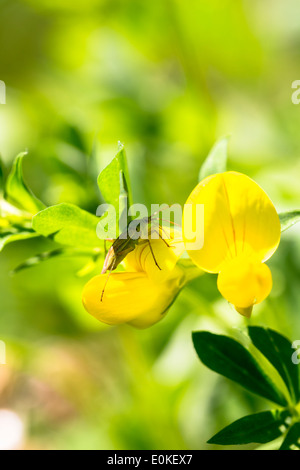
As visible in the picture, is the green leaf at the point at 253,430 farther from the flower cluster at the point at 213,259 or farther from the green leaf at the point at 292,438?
the flower cluster at the point at 213,259

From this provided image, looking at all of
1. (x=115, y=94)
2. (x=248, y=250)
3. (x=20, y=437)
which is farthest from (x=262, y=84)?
(x=248, y=250)

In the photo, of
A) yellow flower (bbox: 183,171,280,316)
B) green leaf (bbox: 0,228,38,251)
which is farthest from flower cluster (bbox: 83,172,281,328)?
green leaf (bbox: 0,228,38,251)

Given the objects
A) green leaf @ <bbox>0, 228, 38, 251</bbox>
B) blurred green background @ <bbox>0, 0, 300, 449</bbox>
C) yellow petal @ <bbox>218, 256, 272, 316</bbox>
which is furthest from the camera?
blurred green background @ <bbox>0, 0, 300, 449</bbox>

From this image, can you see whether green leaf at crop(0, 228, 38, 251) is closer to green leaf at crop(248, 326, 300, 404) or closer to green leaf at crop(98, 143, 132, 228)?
green leaf at crop(98, 143, 132, 228)

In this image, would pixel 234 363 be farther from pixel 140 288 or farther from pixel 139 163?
pixel 139 163

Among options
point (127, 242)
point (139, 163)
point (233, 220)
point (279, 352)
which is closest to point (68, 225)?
point (127, 242)

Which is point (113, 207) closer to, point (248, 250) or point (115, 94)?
point (248, 250)
